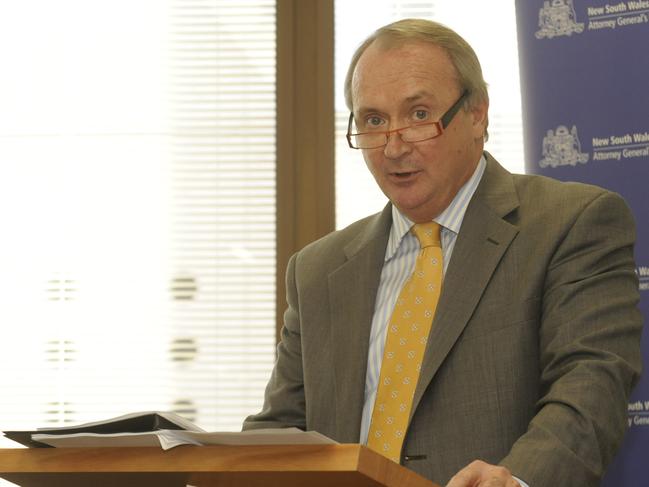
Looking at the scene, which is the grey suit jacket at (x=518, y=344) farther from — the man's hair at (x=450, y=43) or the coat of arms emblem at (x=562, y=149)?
the coat of arms emblem at (x=562, y=149)

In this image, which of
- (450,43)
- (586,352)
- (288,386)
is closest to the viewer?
(586,352)

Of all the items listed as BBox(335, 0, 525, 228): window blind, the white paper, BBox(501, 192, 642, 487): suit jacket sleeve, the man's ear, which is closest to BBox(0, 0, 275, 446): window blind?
BBox(335, 0, 525, 228): window blind

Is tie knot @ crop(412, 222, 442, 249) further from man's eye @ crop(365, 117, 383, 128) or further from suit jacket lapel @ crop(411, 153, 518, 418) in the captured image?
man's eye @ crop(365, 117, 383, 128)

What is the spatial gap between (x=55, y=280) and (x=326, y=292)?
2.27m

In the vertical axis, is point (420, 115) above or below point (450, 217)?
above

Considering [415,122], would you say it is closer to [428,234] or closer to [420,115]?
[420,115]

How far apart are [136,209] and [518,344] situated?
2722mm

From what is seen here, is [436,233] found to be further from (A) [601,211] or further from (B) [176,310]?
(B) [176,310]

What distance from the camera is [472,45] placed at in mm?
4531

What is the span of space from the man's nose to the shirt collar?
0.63 feet

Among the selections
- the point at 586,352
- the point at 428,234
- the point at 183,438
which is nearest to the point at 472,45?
the point at 428,234

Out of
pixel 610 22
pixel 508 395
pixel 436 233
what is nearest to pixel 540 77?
pixel 610 22

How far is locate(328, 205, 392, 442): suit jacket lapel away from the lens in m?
2.40

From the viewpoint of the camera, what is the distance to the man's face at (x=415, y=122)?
251 cm
